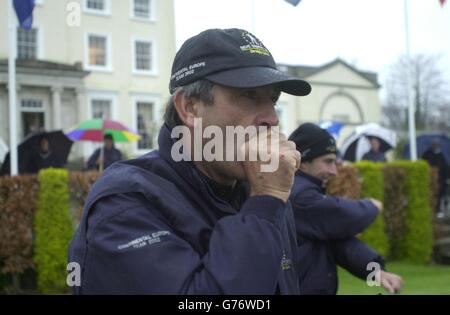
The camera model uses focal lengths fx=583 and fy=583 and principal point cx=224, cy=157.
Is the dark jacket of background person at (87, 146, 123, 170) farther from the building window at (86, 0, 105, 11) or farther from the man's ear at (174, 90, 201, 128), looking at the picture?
the building window at (86, 0, 105, 11)

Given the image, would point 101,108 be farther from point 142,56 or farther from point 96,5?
point 96,5

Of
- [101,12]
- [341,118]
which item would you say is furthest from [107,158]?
[341,118]

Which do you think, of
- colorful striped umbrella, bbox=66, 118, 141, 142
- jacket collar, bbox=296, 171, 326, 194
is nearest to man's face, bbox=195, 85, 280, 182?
jacket collar, bbox=296, 171, 326, 194

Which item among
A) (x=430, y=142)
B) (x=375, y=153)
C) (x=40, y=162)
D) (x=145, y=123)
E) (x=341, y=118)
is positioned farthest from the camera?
(x=341, y=118)

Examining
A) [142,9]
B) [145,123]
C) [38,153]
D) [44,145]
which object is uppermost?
[142,9]

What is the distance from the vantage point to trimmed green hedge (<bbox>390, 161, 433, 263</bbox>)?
10.1 metres

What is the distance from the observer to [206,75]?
1717mm

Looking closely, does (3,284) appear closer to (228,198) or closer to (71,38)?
(228,198)

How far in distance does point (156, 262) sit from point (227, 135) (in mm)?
455

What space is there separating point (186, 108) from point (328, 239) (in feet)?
5.91

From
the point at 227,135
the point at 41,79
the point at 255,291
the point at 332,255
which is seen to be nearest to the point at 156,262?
the point at 255,291

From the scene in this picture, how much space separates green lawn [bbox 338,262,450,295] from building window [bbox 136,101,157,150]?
1834 cm

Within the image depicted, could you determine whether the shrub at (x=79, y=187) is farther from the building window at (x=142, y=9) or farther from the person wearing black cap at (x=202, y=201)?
the building window at (x=142, y=9)

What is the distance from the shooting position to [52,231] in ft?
25.0
